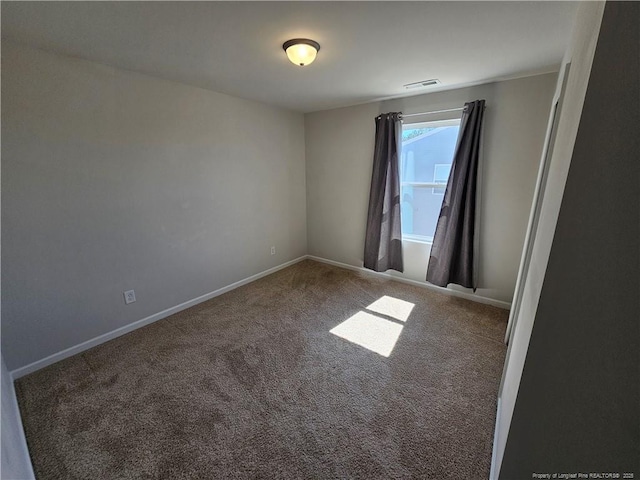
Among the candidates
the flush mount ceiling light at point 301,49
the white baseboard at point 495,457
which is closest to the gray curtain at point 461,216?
the white baseboard at point 495,457

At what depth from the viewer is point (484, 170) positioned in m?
2.71

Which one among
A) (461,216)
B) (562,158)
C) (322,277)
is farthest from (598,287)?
(322,277)

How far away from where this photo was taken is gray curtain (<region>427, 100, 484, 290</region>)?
264 centimetres

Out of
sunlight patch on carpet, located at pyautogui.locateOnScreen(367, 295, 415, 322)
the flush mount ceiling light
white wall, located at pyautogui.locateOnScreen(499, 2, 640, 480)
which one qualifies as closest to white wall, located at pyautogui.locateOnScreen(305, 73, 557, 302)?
sunlight patch on carpet, located at pyautogui.locateOnScreen(367, 295, 415, 322)

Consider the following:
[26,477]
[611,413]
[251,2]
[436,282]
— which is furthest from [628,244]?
[436,282]

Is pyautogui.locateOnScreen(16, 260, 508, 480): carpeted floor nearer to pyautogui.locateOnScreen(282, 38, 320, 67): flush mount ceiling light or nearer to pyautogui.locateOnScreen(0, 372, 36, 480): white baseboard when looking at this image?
pyautogui.locateOnScreen(0, 372, 36, 480): white baseboard

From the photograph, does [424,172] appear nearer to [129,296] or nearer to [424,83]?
[424,83]

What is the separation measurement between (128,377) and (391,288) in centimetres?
271

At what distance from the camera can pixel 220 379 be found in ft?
6.17

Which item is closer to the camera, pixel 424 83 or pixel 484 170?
pixel 424 83

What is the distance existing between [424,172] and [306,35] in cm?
212

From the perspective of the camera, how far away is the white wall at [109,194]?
70.8 inches

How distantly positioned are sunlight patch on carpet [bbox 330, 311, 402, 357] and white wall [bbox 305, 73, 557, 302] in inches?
43.3

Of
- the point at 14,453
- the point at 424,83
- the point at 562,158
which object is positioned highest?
the point at 424,83
